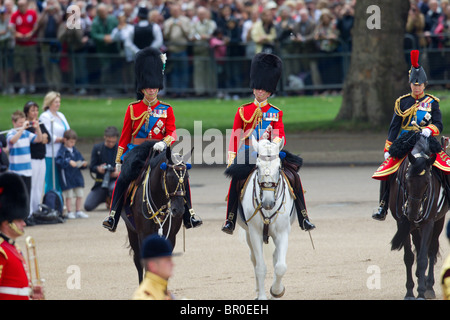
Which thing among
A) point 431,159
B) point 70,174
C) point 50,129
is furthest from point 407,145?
point 50,129

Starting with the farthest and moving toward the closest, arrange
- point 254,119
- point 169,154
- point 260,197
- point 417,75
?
1. point 417,75
2. point 254,119
3. point 260,197
4. point 169,154

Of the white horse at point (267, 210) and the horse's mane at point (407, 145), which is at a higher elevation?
the horse's mane at point (407, 145)

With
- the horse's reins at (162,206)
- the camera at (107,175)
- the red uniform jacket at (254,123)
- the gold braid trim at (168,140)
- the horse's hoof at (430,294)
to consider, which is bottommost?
the horse's hoof at (430,294)

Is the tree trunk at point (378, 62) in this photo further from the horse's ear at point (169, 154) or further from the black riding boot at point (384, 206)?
the horse's ear at point (169, 154)

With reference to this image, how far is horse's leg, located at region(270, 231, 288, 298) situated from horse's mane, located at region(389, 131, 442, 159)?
169 cm

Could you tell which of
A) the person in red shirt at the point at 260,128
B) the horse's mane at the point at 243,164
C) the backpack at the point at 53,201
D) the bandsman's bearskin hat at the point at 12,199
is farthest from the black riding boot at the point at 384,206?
the backpack at the point at 53,201

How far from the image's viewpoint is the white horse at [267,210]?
10.4 metres

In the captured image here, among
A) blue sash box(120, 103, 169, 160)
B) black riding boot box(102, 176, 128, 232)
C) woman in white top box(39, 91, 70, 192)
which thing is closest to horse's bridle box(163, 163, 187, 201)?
black riding boot box(102, 176, 128, 232)

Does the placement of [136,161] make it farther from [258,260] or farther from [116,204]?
[258,260]

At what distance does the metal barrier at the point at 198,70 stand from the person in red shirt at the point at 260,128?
15.0 meters

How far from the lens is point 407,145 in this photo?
37.6ft

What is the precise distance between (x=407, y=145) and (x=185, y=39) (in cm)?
1621
